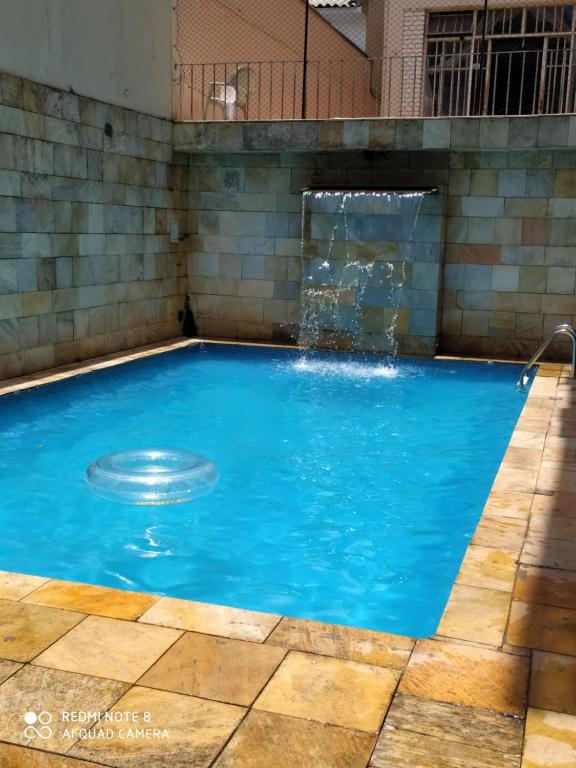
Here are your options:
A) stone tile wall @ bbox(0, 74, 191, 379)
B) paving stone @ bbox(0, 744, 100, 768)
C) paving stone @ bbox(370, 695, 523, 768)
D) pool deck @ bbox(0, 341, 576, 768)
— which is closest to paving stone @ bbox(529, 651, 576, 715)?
pool deck @ bbox(0, 341, 576, 768)

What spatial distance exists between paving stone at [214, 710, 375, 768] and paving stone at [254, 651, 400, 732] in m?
0.05

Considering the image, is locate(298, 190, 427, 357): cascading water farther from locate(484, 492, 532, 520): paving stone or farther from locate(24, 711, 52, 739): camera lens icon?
locate(24, 711, 52, 739): camera lens icon

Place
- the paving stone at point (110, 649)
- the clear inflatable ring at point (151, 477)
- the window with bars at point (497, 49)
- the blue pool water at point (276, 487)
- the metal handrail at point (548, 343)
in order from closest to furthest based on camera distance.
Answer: the paving stone at point (110, 649) → the blue pool water at point (276, 487) → the clear inflatable ring at point (151, 477) → the metal handrail at point (548, 343) → the window with bars at point (497, 49)

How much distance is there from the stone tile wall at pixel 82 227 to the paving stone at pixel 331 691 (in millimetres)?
5949

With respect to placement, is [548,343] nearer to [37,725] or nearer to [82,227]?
[82,227]

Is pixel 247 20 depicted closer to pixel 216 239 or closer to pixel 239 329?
pixel 216 239

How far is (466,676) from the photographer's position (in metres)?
2.87

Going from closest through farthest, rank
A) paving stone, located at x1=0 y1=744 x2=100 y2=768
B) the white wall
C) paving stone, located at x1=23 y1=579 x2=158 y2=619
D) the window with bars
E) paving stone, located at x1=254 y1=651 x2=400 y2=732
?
paving stone, located at x1=0 y1=744 x2=100 y2=768 < paving stone, located at x1=254 y1=651 x2=400 y2=732 < paving stone, located at x1=23 y1=579 x2=158 y2=619 < the white wall < the window with bars

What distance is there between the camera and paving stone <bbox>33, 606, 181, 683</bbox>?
288cm

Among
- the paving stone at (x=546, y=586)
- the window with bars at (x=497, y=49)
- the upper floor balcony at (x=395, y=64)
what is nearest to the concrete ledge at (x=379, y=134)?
the upper floor balcony at (x=395, y=64)

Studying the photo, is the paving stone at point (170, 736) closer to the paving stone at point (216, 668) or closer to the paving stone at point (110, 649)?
the paving stone at point (216, 668)

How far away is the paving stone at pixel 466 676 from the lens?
2.71 m

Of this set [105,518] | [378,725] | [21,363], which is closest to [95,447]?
[105,518]

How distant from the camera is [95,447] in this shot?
6.35 m
